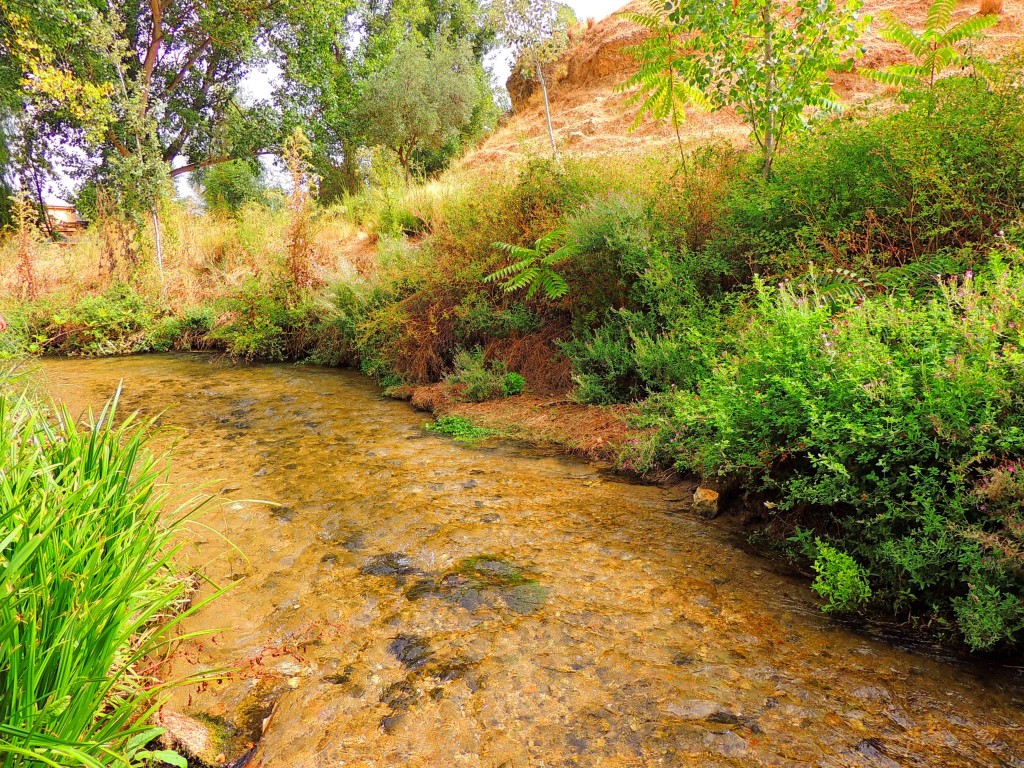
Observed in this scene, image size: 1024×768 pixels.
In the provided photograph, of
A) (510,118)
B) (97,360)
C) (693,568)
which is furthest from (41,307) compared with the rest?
(510,118)

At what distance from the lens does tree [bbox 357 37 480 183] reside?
22.1 metres

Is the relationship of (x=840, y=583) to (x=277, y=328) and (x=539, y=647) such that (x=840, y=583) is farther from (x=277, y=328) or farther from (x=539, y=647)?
(x=277, y=328)

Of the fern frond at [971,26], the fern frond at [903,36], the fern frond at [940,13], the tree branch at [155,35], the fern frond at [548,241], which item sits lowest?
the fern frond at [548,241]

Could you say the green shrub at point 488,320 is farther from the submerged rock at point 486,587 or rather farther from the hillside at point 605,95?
the hillside at point 605,95

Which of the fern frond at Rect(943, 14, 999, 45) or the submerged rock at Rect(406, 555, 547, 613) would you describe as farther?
the fern frond at Rect(943, 14, 999, 45)

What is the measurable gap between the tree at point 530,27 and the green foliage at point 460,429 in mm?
7485

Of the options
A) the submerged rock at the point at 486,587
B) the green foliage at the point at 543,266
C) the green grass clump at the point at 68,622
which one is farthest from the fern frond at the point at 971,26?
the green grass clump at the point at 68,622

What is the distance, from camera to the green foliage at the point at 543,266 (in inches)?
238

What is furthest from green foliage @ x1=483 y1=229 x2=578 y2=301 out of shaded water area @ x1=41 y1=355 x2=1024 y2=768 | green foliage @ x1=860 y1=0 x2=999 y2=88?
green foliage @ x1=860 y1=0 x2=999 y2=88

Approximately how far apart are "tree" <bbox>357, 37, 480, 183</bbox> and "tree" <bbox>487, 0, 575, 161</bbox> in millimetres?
10408

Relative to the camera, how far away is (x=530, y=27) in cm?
1143

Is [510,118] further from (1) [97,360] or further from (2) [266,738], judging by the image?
(2) [266,738]

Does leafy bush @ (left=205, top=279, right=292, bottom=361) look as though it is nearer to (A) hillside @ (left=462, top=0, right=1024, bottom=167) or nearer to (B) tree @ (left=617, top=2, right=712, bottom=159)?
(A) hillside @ (left=462, top=0, right=1024, bottom=167)

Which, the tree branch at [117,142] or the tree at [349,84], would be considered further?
the tree at [349,84]
